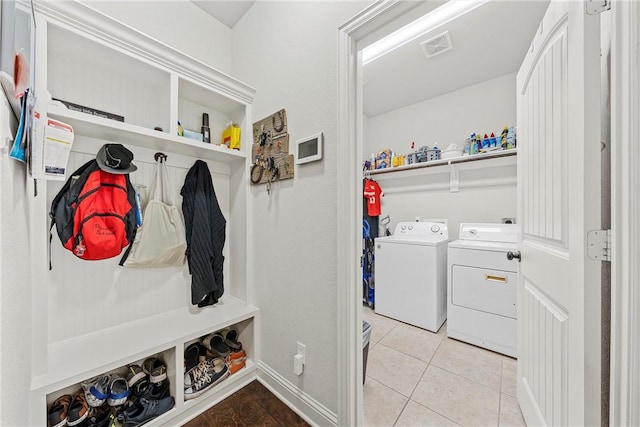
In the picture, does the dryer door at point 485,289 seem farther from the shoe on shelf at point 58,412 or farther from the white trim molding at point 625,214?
the shoe on shelf at point 58,412

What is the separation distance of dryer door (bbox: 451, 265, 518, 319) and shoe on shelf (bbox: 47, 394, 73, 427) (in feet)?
8.87

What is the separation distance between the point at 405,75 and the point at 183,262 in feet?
9.43

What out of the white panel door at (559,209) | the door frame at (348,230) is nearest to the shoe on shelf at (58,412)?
the door frame at (348,230)

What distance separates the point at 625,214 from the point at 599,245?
12cm

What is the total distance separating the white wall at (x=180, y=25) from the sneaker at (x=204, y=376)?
2205 millimetres

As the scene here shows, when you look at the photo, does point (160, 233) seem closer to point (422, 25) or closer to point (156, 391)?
point (156, 391)

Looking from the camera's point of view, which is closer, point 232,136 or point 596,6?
point 596,6

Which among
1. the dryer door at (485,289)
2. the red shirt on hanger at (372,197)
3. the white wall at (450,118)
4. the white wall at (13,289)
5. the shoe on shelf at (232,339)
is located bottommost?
the shoe on shelf at (232,339)

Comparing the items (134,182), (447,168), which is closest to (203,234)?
(134,182)

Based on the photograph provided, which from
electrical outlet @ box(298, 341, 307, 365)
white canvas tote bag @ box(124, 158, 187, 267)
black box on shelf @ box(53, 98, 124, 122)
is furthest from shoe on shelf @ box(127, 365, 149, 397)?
black box on shelf @ box(53, 98, 124, 122)

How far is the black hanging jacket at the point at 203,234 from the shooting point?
153 cm

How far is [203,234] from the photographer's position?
5.16ft

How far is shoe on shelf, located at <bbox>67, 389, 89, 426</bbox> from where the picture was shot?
1044 mm

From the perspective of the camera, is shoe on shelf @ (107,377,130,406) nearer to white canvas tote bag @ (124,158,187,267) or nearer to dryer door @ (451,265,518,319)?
white canvas tote bag @ (124,158,187,267)
